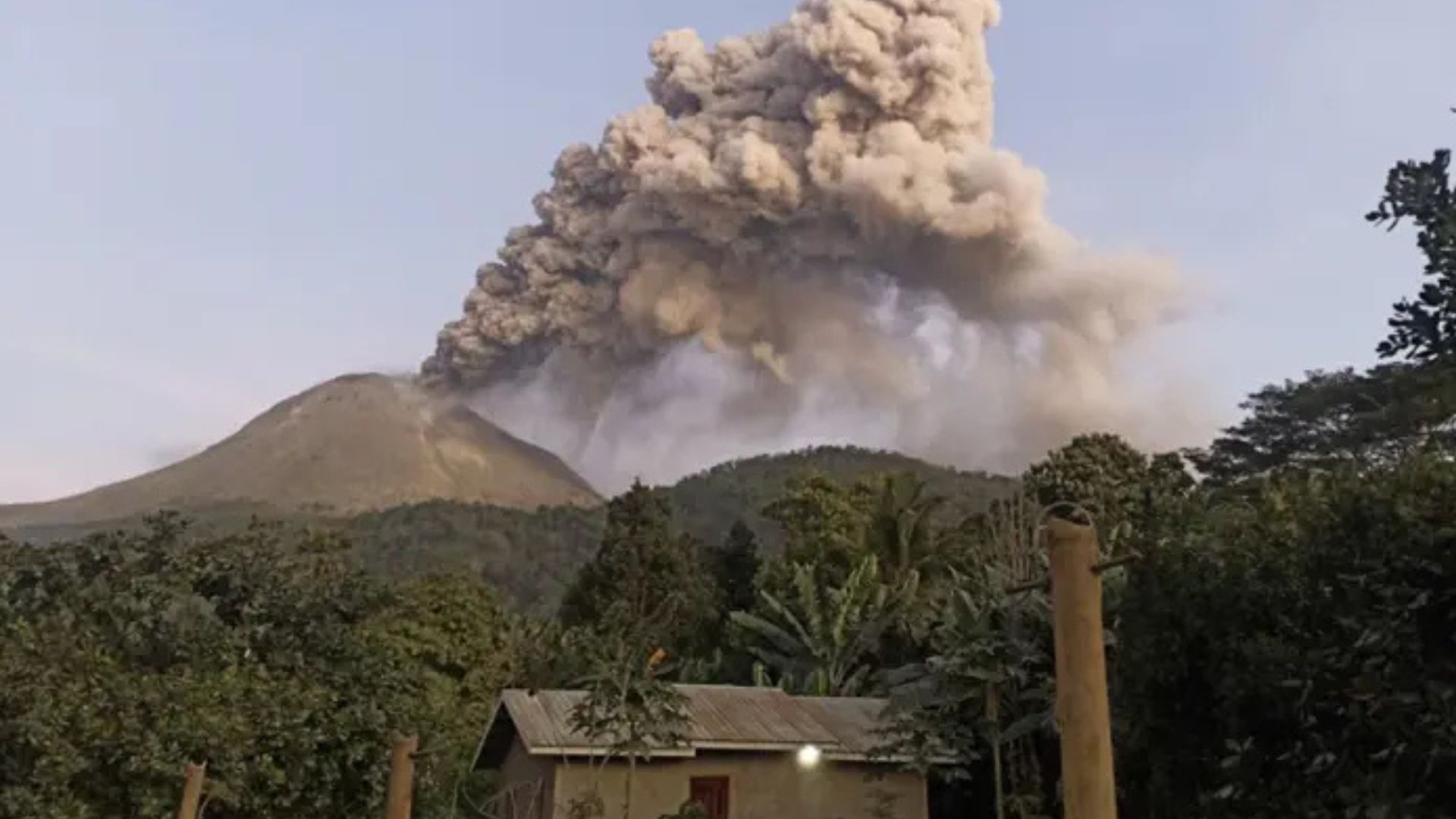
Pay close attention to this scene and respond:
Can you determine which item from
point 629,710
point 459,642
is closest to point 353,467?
point 459,642

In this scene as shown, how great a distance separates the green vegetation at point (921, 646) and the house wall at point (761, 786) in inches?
24.2

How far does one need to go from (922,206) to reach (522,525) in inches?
1561

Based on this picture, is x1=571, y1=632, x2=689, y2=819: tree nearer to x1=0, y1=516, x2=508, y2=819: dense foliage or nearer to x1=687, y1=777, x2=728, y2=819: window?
Answer: x1=687, y1=777, x2=728, y2=819: window

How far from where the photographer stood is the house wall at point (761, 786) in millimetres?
14305

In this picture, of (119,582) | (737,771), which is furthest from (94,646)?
(737,771)

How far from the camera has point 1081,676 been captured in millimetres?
3230

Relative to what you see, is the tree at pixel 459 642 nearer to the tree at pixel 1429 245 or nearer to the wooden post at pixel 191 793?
the wooden post at pixel 191 793

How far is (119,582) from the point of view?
14.0 meters

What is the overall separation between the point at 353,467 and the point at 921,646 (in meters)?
67.8

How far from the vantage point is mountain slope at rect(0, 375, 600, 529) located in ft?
256

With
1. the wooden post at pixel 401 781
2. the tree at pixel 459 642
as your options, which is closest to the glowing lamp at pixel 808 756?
the tree at pixel 459 642

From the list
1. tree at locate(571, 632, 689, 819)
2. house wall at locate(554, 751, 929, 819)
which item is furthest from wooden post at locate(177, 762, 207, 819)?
house wall at locate(554, 751, 929, 819)

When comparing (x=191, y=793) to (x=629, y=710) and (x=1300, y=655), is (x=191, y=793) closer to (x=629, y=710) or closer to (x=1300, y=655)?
(x=629, y=710)

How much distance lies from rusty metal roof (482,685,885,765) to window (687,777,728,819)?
1.23 feet
